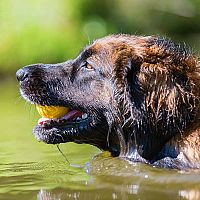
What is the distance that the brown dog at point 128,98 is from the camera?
7188 millimetres

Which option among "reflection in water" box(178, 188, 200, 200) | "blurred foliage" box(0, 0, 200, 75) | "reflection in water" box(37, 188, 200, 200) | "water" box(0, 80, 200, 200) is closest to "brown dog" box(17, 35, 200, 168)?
"water" box(0, 80, 200, 200)

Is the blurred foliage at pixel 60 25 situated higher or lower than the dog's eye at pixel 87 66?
higher

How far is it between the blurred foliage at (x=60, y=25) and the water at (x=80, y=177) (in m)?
8.37

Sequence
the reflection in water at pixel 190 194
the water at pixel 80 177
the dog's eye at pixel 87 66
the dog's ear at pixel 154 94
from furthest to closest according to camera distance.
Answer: the dog's eye at pixel 87 66 < the dog's ear at pixel 154 94 < the water at pixel 80 177 < the reflection in water at pixel 190 194

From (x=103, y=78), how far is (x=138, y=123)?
0.56m

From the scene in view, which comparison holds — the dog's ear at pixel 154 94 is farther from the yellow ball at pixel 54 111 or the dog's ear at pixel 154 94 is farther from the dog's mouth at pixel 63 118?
the yellow ball at pixel 54 111

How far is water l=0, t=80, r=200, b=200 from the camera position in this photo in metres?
6.48

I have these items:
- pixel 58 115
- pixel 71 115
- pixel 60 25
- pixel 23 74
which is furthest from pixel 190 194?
pixel 60 25

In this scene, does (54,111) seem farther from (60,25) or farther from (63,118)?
(60,25)

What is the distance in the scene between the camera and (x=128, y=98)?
726 cm

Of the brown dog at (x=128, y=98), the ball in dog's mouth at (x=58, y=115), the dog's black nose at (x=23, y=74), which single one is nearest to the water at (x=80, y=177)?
the brown dog at (x=128, y=98)

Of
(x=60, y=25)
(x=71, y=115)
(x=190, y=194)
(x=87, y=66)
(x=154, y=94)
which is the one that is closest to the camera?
(x=190, y=194)

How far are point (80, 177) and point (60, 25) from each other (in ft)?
38.0

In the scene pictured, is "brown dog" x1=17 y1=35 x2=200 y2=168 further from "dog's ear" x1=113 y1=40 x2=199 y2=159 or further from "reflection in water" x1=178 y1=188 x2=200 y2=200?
"reflection in water" x1=178 y1=188 x2=200 y2=200
